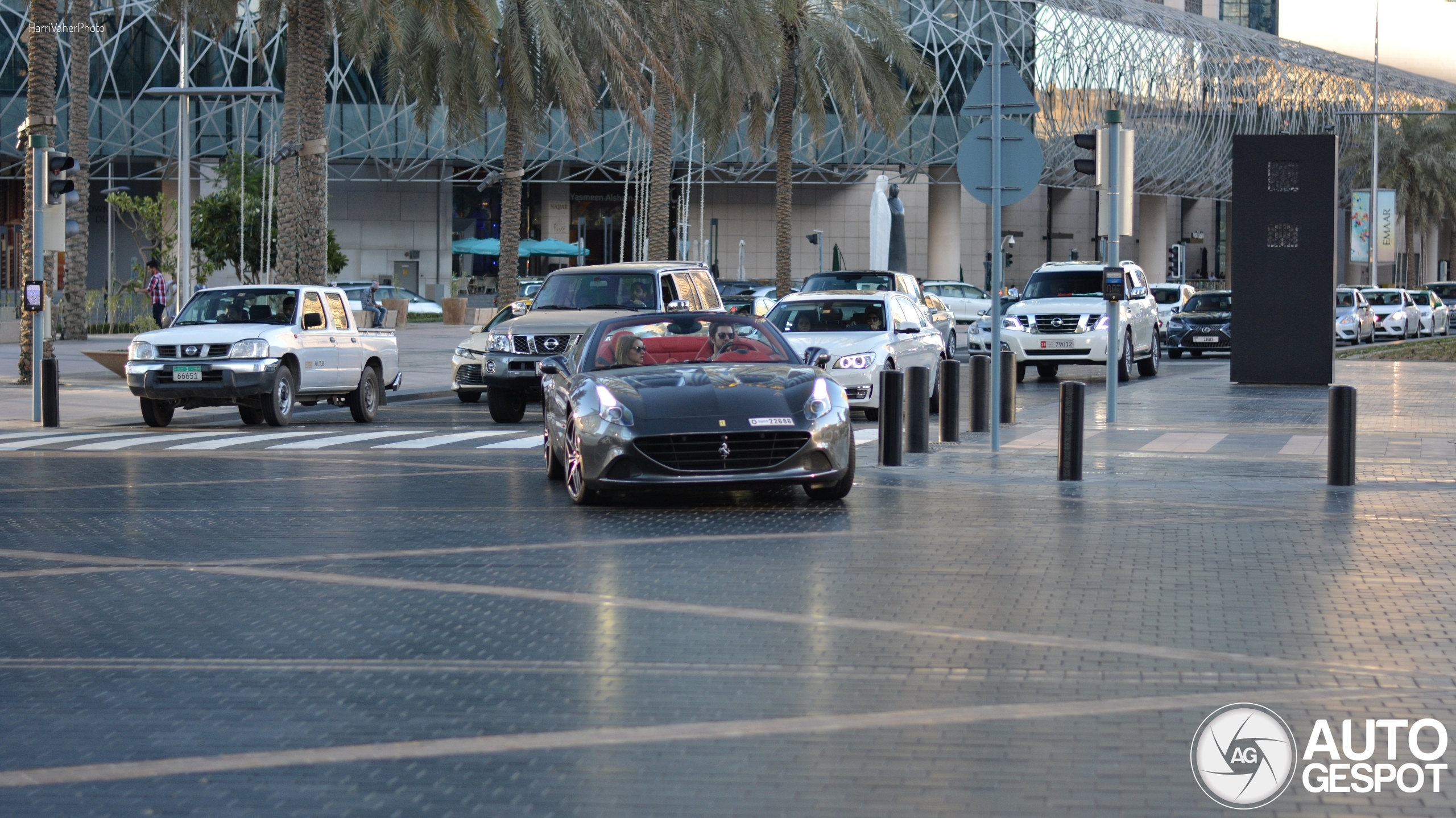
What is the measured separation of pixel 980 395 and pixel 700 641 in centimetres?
1224

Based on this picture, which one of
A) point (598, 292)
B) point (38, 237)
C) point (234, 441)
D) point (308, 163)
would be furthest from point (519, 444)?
point (308, 163)

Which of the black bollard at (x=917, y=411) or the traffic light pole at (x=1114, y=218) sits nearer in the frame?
the black bollard at (x=917, y=411)

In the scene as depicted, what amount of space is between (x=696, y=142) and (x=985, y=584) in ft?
223

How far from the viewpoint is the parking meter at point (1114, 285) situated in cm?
1938

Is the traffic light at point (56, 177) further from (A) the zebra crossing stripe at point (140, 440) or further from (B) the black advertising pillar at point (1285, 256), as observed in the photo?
(B) the black advertising pillar at point (1285, 256)

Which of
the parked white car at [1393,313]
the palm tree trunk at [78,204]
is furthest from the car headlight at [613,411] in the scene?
the parked white car at [1393,313]

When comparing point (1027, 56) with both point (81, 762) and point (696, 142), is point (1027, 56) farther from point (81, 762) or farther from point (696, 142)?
point (81, 762)

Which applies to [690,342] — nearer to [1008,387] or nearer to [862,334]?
[1008,387]

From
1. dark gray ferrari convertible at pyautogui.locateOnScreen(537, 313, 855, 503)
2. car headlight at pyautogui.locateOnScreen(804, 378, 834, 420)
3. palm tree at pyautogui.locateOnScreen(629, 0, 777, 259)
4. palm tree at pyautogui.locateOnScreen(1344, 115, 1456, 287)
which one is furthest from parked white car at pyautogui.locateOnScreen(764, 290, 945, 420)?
palm tree at pyautogui.locateOnScreen(1344, 115, 1456, 287)

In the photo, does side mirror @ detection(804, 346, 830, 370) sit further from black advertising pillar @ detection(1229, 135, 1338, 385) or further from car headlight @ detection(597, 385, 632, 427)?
black advertising pillar @ detection(1229, 135, 1338, 385)

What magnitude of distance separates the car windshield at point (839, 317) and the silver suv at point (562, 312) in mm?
1319

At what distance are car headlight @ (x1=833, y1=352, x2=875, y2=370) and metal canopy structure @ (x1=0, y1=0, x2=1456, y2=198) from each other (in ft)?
92.5

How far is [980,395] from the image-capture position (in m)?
19.3

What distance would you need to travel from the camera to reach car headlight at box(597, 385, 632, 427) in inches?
464
